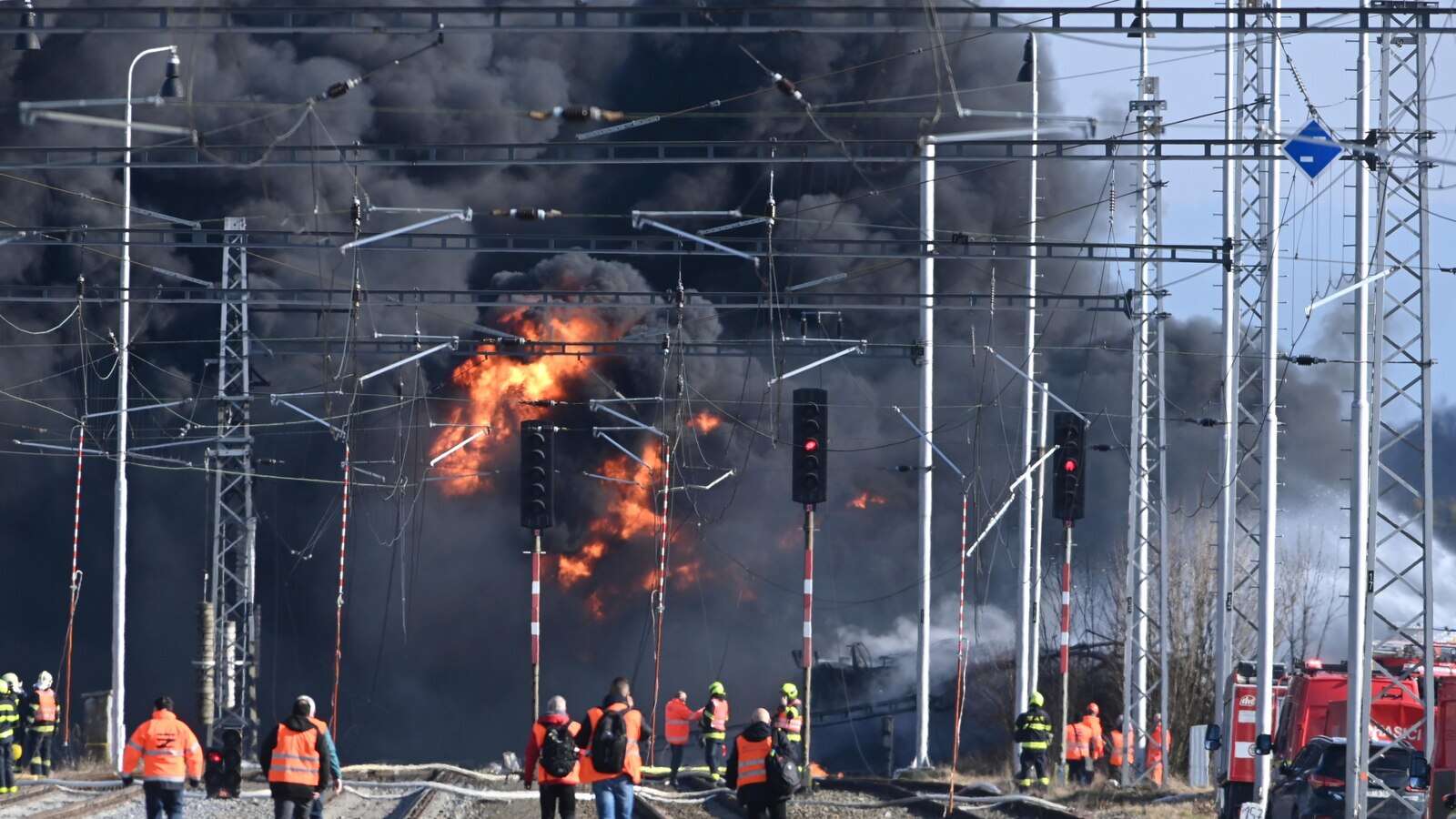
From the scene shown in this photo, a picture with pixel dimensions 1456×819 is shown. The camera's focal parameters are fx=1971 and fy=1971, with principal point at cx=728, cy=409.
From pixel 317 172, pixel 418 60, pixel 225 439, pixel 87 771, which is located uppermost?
pixel 418 60

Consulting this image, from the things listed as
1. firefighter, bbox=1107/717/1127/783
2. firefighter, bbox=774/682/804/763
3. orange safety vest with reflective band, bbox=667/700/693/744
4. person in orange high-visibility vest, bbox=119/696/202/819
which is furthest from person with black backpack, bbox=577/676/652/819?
firefighter, bbox=1107/717/1127/783

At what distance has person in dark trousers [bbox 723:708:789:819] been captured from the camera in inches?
774

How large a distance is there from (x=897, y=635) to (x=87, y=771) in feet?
105

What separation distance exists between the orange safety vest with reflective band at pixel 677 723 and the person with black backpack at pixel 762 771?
46.6 feet

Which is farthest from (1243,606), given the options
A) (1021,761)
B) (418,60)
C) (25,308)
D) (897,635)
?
(25,308)

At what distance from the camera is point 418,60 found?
55719 mm

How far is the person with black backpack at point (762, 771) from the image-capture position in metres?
19.6

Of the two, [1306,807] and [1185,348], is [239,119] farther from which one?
[1306,807]

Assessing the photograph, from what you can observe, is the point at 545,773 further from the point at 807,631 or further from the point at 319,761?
the point at 807,631

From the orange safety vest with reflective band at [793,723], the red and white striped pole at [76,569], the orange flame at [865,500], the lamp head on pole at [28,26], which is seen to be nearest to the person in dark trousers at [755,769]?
the orange safety vest with reflective band at [793,723]

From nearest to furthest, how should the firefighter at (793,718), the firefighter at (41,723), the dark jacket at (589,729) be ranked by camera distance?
the dark jacket at (589,729), the firefighter at (793,718), the firefighter at (41,723)

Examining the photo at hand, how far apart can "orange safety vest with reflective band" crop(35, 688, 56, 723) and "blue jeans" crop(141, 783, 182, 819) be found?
1342 centimetres

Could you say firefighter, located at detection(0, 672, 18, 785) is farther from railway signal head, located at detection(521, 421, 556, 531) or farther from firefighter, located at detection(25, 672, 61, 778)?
railway signal head, located at detection(521, 421, 556, 531)

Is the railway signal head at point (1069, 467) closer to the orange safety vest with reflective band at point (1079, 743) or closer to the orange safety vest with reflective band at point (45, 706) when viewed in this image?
the orange safety vest with reflective band at point (1079, 743)
